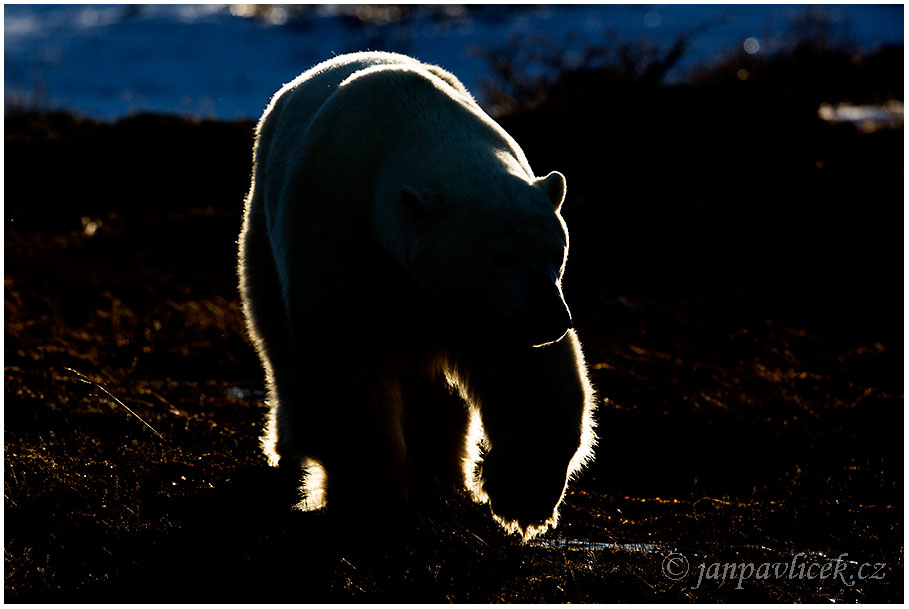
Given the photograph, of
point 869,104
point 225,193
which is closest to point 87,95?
point 225,193

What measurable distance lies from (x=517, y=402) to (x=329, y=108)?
1.34 metres

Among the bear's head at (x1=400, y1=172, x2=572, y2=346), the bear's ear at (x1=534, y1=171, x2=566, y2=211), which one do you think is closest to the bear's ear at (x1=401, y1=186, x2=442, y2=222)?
the bear's head at (x1=400, y1=172, x2=572, y2=346)

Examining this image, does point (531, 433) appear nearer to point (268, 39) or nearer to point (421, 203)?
point (421, 203)

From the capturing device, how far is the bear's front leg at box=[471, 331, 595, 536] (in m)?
3.75

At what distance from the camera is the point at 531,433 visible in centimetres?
375

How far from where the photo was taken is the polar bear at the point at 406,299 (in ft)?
11.4

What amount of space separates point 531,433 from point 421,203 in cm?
89

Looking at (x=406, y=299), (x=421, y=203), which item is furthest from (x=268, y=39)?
(x=421, y=203)

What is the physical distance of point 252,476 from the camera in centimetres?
459

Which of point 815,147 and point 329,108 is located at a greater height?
Result: point 329,108

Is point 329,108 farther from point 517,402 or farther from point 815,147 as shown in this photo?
point 815,147

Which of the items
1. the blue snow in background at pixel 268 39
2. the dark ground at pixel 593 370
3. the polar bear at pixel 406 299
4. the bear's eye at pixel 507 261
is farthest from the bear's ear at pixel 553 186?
the blue snow in background at pixel 268 39

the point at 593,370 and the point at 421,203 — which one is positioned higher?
the point at 421,203

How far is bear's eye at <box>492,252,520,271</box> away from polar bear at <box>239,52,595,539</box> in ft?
0.15
